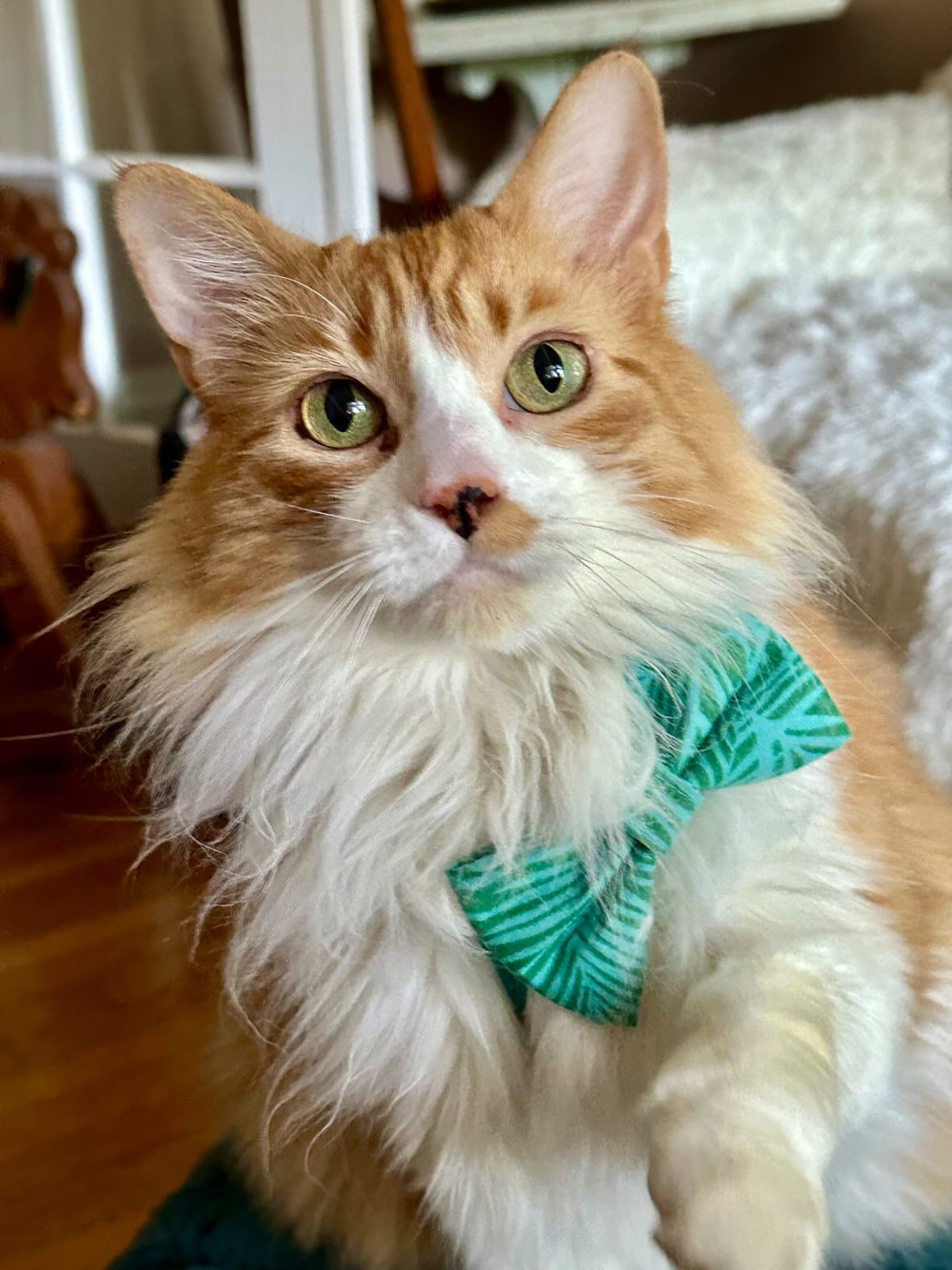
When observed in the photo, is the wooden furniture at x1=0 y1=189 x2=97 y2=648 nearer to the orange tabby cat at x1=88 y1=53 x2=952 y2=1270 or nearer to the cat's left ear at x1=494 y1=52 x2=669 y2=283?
the orange tabby cat at x1=88 y1=53 x2=952 y2=1270

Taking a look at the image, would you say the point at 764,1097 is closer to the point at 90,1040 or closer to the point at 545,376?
the point at 545,376

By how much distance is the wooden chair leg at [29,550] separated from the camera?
210cm

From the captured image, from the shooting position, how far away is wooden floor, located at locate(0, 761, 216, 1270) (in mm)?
1262

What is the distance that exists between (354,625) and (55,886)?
4.73ft

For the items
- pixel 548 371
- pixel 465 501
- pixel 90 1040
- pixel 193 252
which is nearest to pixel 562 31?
Answer: pixel 193 252

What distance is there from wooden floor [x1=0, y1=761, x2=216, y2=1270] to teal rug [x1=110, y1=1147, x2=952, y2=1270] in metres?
0.12

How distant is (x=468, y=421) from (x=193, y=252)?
1.13ft

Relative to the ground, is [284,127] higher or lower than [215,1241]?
higher

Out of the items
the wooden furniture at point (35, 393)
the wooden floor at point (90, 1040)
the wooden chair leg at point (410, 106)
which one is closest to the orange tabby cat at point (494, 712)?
the wooden floor at point (90, 1040)

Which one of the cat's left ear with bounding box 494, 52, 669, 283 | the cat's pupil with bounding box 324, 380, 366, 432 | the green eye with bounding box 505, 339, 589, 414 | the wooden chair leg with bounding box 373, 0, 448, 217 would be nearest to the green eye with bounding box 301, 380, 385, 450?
the cat's pupil with bounding box 324, 380, 366, 432

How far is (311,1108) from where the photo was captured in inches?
32.1

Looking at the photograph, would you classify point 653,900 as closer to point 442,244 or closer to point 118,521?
point 442,244

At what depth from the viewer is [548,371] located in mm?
800

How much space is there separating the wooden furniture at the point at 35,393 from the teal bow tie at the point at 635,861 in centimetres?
153
